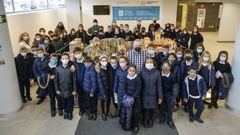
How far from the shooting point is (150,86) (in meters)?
4.50

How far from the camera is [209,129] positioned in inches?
188

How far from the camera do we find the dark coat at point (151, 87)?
446 centimetres

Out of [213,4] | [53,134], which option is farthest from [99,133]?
[213,4]

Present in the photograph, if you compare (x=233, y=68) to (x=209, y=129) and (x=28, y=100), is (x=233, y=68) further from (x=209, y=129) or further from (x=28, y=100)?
(x=28, y=100)

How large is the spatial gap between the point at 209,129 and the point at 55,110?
348 cm

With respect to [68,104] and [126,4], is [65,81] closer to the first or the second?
[68,104]

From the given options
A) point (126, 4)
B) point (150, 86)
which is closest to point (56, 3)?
point (126, 4)

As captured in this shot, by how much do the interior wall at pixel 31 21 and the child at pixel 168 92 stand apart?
17.0 ft

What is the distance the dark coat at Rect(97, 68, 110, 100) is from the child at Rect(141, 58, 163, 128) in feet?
2.65

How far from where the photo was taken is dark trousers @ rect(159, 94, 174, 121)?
187 inches

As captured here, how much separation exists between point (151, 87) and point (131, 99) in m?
0.47

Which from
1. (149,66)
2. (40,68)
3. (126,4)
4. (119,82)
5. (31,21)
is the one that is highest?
(126,4)

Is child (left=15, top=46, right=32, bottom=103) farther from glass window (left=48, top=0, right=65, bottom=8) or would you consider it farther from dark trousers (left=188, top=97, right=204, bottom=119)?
glass window (left=48, top=0, right=65, bottom=8)

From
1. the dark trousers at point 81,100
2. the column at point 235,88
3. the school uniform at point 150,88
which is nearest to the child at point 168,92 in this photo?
the school uniform at point 150,88
